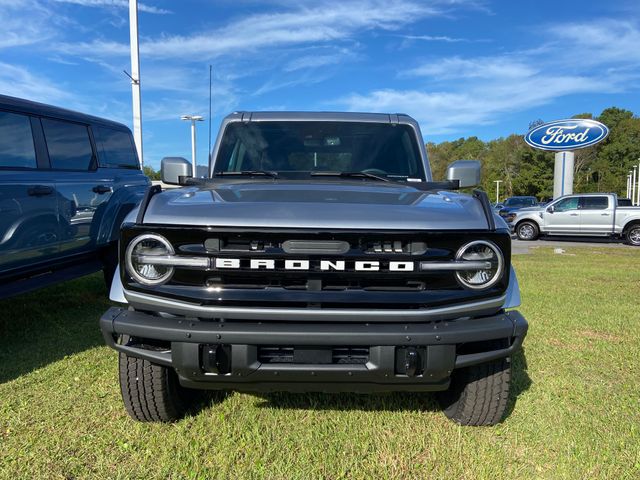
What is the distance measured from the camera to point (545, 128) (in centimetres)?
2064

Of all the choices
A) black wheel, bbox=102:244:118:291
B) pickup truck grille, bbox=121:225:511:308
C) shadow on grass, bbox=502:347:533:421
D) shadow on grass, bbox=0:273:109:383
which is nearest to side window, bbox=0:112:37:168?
black wheel, bbox=102:244:118:291

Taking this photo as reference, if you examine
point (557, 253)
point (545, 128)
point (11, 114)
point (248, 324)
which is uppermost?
point (545, 128)

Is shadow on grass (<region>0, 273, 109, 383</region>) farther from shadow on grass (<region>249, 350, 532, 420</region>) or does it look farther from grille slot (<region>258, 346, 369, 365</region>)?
grille slot (<region>258, 346, 369, 365</region>)

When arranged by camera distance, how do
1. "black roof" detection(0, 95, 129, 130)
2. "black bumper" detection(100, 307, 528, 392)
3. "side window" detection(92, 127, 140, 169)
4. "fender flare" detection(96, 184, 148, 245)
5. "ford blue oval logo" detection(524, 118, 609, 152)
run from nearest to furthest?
"black bumper" detection(100, 307, 528, 392) < "black roof" detection(0, 95, 129, 130) < "fender flare" detection(96, 184, 148, 245) < "side window" detection(92, 127, 140, 169) < "ford blue oval logo" detection(524, 118, 609, 152)

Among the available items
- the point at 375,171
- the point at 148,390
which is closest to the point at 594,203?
the point at 375,171

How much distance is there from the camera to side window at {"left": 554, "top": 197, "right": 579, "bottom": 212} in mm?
16062

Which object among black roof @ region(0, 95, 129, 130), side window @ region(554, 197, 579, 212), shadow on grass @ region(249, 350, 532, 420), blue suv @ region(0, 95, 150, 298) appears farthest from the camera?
side window @ region(554, 197, 579, 212)

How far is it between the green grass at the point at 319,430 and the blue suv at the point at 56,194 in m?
0.84

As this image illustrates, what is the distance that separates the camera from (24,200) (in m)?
4.05

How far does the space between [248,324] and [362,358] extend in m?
0.54

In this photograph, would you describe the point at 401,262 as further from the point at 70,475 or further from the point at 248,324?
the point at 70,475

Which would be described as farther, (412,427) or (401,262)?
(412,427)

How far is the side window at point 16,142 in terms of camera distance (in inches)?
160

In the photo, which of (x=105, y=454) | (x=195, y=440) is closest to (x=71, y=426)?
(x=105, y=454)
